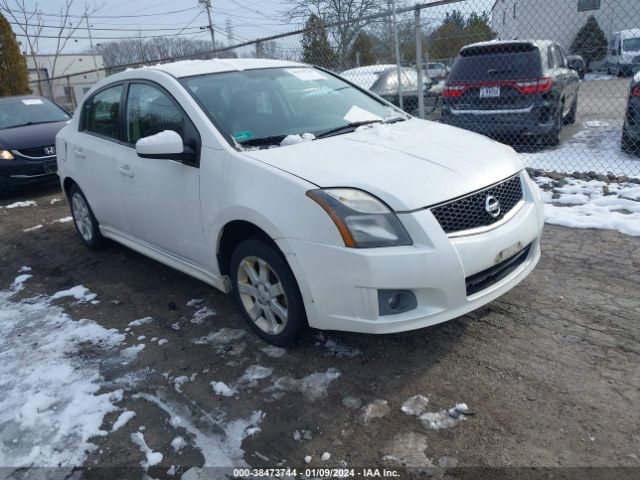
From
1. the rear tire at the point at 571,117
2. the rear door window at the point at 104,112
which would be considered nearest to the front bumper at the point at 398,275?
the rear door window at the point at 104,112

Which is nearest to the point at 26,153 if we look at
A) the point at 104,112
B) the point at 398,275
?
the point at 104,112

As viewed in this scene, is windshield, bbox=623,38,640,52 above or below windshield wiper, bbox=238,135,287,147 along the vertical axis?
above

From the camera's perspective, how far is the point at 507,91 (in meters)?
7.35

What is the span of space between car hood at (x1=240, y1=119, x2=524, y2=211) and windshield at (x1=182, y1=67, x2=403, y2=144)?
0.93 ft

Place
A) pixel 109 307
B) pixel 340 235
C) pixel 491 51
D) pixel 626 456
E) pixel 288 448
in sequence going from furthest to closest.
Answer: pixel 491 51, pixel 109 307, pixel 340 235, pixel 288 448, pixel 626 456

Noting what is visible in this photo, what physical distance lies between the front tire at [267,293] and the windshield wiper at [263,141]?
627 millimetres

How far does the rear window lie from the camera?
24.1 ft

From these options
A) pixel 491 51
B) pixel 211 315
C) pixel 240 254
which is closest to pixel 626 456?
pixel 240 254

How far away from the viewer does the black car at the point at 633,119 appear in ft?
21.1

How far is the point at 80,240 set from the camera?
571 cm

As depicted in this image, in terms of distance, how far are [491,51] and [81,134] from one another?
564 cm

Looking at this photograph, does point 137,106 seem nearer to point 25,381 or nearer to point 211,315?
point 211,315

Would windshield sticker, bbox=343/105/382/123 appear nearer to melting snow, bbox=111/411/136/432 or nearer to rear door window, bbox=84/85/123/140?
rear door window, bbox=84/85/123/140

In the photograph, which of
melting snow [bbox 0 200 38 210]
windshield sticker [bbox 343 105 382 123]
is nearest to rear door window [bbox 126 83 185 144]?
windshield sticker [bbox 343 105 382 123]
